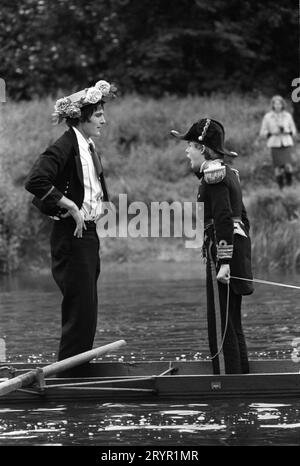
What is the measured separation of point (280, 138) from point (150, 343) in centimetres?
1193

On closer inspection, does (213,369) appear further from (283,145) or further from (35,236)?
(283,145)

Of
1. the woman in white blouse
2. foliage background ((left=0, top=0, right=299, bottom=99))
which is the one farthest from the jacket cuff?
foliage background ((left=0, top=0, right=299, bottom=99))

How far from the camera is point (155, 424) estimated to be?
28.9ft

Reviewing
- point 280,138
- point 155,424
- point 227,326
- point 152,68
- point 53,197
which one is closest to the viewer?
point 155,424

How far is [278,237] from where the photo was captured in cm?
2050

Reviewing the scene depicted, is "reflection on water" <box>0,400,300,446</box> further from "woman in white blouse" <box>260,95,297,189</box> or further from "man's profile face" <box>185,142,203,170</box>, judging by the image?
"woman in white blouse" <box>260,95,297,189</box>

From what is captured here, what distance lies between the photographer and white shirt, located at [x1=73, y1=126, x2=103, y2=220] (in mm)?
9859

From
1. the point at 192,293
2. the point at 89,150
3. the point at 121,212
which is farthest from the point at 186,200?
the point at 89,150

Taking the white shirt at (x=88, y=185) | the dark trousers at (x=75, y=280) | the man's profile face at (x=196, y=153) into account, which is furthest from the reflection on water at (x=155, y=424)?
the man's profile face at (x=196, y=153)

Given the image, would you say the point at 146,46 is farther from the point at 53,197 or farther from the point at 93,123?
the point at 53,197

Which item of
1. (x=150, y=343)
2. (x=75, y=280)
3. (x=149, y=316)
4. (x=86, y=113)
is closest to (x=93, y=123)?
(x=86, y=113)

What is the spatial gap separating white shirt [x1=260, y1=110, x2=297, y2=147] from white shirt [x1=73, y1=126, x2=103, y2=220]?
14401 mm

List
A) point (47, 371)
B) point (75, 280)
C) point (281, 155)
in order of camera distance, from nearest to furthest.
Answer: point (47, 371)
point (75, 280)
point (281, 155)

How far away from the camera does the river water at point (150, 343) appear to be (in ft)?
27.9
